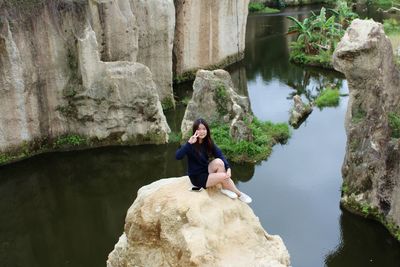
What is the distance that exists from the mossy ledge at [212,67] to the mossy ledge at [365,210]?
11574mm

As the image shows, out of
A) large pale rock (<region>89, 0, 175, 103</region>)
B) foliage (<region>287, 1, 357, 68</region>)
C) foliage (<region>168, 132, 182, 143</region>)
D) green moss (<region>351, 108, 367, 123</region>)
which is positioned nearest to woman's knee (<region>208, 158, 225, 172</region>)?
green moss (<region>351, 108, 367, 123</region>)

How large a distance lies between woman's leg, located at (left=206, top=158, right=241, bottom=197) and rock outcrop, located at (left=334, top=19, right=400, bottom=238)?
5.03 m

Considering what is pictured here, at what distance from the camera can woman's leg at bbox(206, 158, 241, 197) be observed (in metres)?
6.45

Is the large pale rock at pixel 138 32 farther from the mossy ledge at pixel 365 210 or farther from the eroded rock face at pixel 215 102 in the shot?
the mossy ledge at pixel 365 210

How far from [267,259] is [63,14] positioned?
10370mm

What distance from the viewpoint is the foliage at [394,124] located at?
1093cm

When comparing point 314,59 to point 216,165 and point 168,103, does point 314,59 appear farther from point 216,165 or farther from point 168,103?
point 216,165

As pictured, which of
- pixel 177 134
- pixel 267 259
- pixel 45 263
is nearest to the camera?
pixel 267 259

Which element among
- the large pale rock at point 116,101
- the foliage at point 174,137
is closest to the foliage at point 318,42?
the foliage at point 174,137

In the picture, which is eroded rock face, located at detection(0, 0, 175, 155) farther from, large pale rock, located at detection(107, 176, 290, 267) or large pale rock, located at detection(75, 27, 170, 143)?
large pale rock, located at detection(107, 176, 290, 267)

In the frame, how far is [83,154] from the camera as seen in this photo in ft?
46.7

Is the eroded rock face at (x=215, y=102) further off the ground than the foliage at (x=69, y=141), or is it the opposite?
the eroded rock face at (x=215, y=102)

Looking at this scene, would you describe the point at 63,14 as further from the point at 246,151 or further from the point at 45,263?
the point at 45,263

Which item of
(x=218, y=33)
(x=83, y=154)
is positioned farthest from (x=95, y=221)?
(x=218, y=33)
